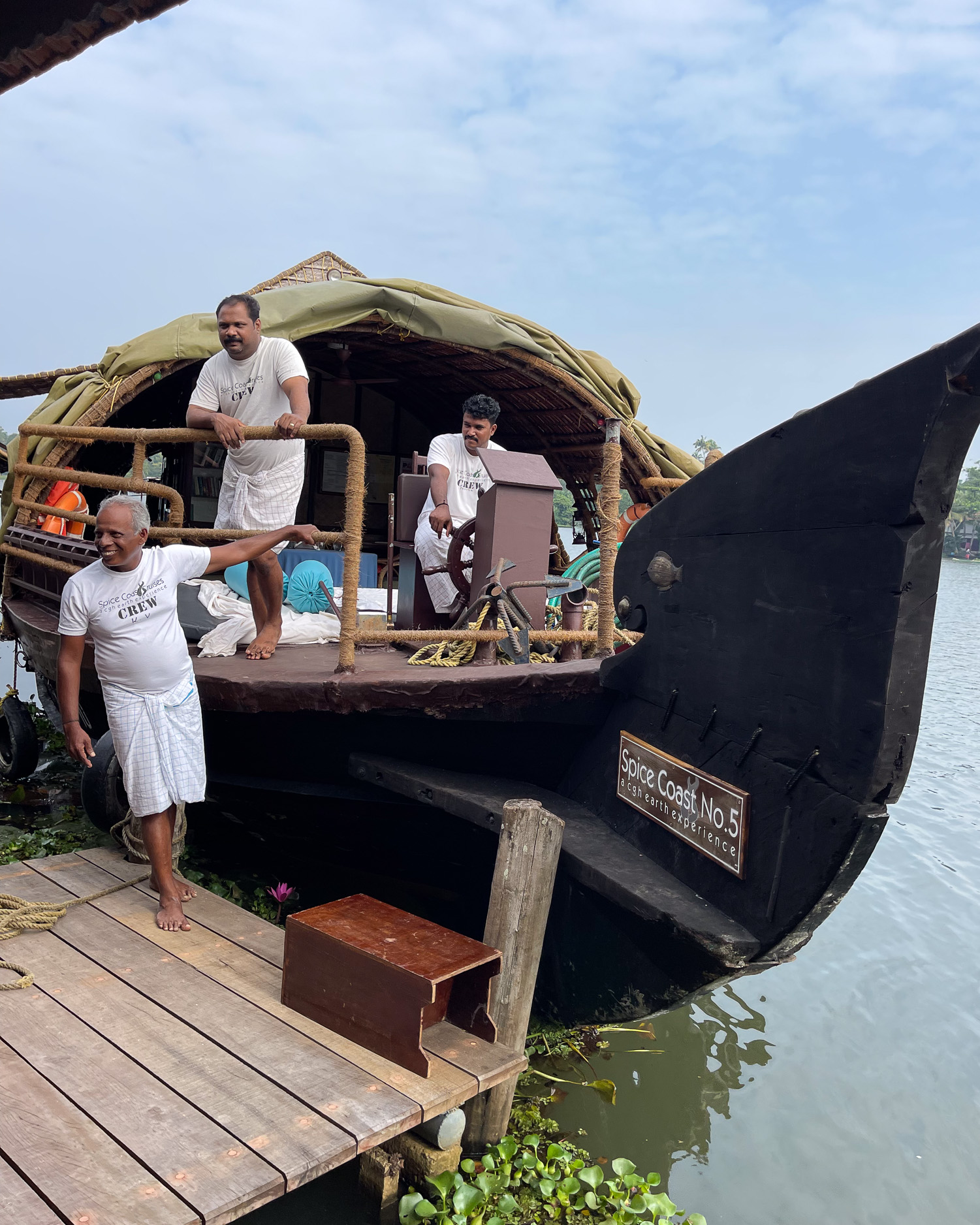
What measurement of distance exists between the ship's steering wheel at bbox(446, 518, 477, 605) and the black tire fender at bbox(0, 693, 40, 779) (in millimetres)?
3912

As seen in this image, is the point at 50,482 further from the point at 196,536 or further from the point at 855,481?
the point at 855,481

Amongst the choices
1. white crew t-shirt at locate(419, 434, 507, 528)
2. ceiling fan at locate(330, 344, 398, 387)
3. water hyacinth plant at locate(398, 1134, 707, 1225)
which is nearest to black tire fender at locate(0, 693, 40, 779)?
white crew t-shirt at locate(419, 434, 507, 528)

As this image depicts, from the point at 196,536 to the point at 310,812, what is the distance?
1267 mm

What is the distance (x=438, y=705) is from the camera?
3361mm

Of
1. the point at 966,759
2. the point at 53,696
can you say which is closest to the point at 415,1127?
the point at 53,696

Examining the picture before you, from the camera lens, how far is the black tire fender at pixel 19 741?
663 cm

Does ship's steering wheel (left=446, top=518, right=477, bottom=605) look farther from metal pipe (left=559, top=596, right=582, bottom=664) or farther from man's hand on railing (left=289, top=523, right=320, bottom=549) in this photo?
man's hand on railing (left=289, top=523, right=320, bottom=549)

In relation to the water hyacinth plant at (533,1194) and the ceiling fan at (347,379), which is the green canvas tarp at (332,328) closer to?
the ceiling fan at (347,379)

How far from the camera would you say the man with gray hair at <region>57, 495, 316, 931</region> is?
3.11 m

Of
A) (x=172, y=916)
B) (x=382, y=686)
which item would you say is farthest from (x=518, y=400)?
(x=172, y=916)

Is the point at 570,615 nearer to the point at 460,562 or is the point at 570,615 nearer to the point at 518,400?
the point at 460,562

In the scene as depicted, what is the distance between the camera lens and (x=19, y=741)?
261 inches

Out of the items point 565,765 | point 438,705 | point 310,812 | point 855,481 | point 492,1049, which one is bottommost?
point 492,1049

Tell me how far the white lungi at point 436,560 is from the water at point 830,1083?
223 cm
